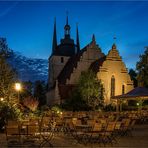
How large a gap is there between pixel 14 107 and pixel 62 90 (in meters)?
42.7

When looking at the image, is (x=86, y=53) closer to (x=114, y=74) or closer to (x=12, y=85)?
(x=114, y=74)

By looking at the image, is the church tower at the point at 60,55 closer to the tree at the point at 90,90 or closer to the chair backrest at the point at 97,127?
the tree at the point at 90,90

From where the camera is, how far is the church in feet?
215

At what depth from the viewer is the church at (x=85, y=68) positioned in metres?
65.6

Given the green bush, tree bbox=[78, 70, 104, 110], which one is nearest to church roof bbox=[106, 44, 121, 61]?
tree bbox=[78, 70, 104, 110]

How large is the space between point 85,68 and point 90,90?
16996mm

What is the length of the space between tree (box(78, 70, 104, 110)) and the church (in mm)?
6165

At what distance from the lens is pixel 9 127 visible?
14.9m

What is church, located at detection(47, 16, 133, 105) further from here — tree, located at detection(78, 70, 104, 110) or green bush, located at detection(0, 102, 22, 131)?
green bush, located at detection(0, 102, 22, 131)

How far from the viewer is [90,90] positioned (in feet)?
180

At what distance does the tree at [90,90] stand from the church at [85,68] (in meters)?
6.16

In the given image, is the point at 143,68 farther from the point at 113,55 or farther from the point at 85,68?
the point at 85,68

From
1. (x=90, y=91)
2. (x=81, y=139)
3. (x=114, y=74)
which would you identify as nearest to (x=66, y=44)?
(x=114, y=74)

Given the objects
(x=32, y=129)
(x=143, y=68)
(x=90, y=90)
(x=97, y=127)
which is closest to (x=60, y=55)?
(x=90, y=90)
